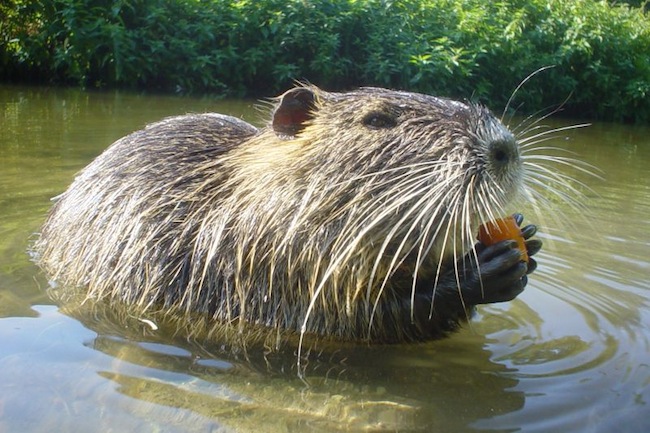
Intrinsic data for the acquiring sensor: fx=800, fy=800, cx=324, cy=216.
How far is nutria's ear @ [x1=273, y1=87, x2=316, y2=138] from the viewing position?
2.96 meters

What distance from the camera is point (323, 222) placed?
2.66m

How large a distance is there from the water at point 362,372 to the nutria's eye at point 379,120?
0.79 m

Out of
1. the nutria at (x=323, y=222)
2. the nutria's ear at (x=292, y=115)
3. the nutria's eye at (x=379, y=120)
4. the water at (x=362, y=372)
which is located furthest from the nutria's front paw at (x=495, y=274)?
the nutria's ear at (x=292, y=115)

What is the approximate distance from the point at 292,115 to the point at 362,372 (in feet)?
3.23

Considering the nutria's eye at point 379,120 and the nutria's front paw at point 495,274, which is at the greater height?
the nutria's eye at point 379,120

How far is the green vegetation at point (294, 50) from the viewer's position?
1173 centimetres

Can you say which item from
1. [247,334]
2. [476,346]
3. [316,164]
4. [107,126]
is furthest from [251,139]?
[107,126]

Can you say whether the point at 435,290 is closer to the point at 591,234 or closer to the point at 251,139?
the point at 251,139

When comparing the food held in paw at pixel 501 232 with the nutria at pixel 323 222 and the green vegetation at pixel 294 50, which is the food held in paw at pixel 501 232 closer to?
the nutria at pixel 323 222

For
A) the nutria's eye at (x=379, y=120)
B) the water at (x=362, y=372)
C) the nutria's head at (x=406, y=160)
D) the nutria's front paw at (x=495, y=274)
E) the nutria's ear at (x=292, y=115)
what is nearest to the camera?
the water at (x=362, y=372)

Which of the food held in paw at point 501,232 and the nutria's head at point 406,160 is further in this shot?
the food held in paw at point 501,232

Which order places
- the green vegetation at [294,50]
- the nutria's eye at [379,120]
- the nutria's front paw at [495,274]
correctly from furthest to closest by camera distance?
the green vegetation at [294,50] < the nutria's eye at [379,120] < the nutria's front paw at [495,274]

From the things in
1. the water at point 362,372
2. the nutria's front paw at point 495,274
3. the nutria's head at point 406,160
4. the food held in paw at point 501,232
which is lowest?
the water at point 362,372

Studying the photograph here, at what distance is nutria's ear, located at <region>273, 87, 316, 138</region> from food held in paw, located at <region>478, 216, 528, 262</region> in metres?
0.77
